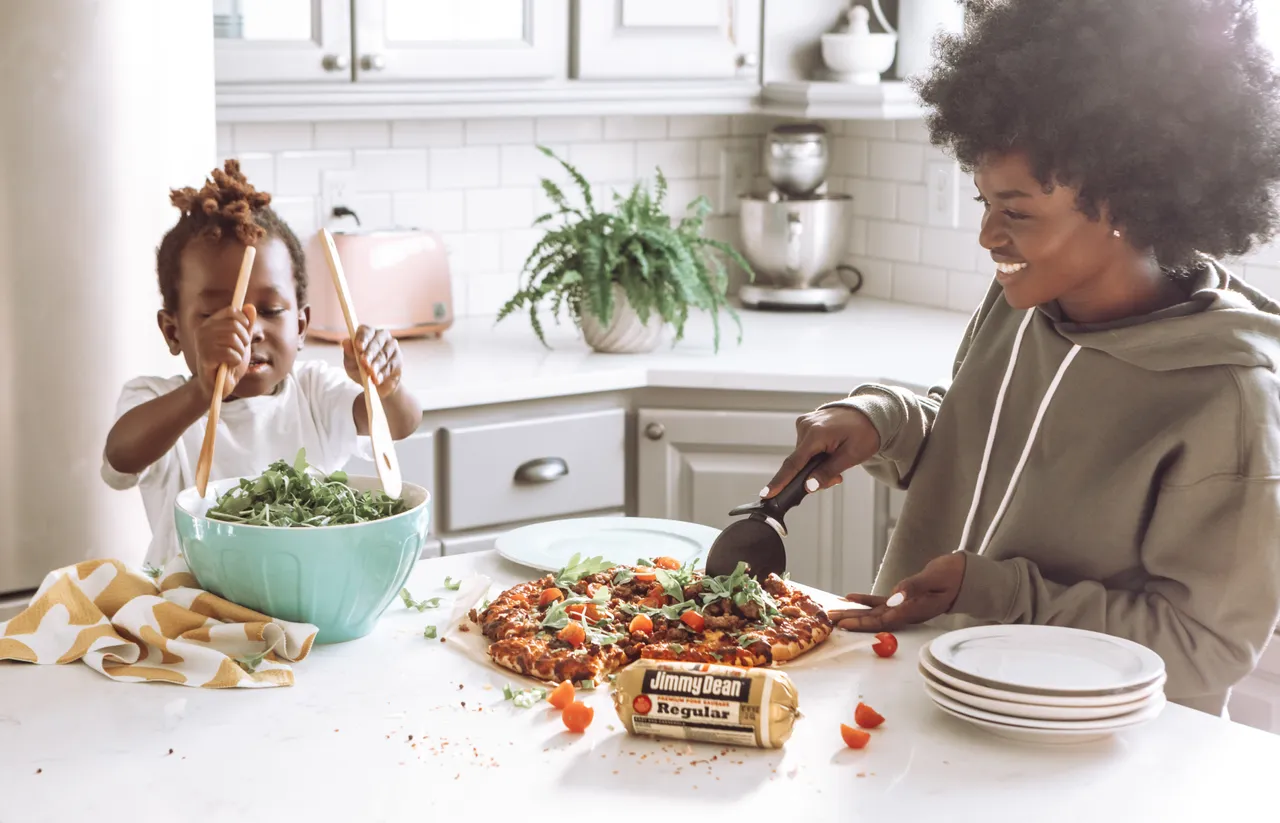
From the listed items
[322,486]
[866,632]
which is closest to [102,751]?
[322,486]

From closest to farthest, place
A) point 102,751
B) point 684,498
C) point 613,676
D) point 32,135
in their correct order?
point 102,751
point 613,676
point 32,135
point 684,498

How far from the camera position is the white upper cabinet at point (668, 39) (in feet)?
10.3

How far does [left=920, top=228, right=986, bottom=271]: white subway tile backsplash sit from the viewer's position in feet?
11.5

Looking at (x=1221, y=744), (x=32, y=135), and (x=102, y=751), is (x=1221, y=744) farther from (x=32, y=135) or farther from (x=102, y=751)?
(x=32, y=135)

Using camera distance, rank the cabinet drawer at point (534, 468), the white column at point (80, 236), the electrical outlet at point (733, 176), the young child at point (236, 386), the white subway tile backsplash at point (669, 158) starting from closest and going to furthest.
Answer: the young child at point (236, 386)
the white column at point (80, 236)
the cabinet drawer at point (534, 468)
the white subway tile backsplash at point (669, 158)
the electrical outlet at point (733, 176)

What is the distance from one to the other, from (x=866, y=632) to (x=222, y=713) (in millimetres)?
598

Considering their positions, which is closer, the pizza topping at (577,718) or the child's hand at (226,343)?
the pizza topping at (577,718)

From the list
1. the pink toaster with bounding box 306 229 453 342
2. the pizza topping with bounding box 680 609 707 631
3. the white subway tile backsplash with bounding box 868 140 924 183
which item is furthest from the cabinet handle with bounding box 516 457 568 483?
the pizza topping with bounding box 680 609 707 631

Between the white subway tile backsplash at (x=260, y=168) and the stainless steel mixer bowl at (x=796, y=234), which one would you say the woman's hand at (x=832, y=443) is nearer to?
the stainless steel mixer bowl at (x=796, y=234)

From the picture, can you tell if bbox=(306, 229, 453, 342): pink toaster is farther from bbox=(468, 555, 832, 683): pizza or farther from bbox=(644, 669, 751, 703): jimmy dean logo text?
bbox=(644, 669, 751, 703): jimmy dean logo text

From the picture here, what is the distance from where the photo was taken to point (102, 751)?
114cm

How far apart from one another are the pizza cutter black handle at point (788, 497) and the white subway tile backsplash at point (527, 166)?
2.13 metres

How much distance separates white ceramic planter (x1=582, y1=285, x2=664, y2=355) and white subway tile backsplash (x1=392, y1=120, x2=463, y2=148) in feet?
2.24

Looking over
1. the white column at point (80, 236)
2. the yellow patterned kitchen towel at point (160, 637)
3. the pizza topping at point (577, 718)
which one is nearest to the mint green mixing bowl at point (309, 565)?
the yellow patterned kitchen towel at point (160, 637)
